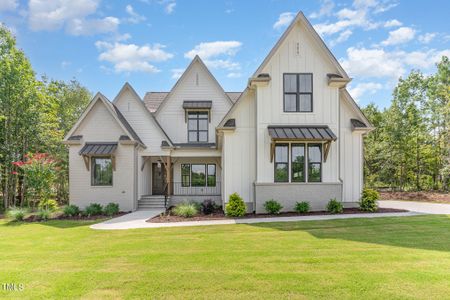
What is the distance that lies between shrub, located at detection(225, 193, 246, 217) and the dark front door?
7.42m

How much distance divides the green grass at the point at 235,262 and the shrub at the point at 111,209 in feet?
14.1

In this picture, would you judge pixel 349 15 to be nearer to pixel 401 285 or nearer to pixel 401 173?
pixel 401 285

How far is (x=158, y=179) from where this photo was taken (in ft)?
59.2

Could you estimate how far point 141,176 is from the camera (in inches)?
633

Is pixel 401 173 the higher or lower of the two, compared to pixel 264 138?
lower

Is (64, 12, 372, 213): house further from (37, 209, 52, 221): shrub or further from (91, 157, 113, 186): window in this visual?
(37, 209, 52, 221): shrub

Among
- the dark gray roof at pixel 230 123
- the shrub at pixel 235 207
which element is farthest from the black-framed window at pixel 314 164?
the dark gray roof at pixel 230 123

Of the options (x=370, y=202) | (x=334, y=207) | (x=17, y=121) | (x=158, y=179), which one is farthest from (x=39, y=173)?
(x=370, y=202)

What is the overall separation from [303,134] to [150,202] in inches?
389

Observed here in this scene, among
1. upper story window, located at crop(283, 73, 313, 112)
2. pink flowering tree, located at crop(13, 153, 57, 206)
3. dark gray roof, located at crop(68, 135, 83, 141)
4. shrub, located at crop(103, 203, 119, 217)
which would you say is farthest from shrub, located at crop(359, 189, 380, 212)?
pink flowering tree, located at crop(13, 153, 57, 206)

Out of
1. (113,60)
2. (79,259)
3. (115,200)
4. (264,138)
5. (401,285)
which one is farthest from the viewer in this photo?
(113,60)

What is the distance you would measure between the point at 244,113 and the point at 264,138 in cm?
168

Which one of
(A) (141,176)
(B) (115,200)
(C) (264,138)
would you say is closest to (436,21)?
(C) (264,138)

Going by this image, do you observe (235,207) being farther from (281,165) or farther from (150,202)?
(150,202)
